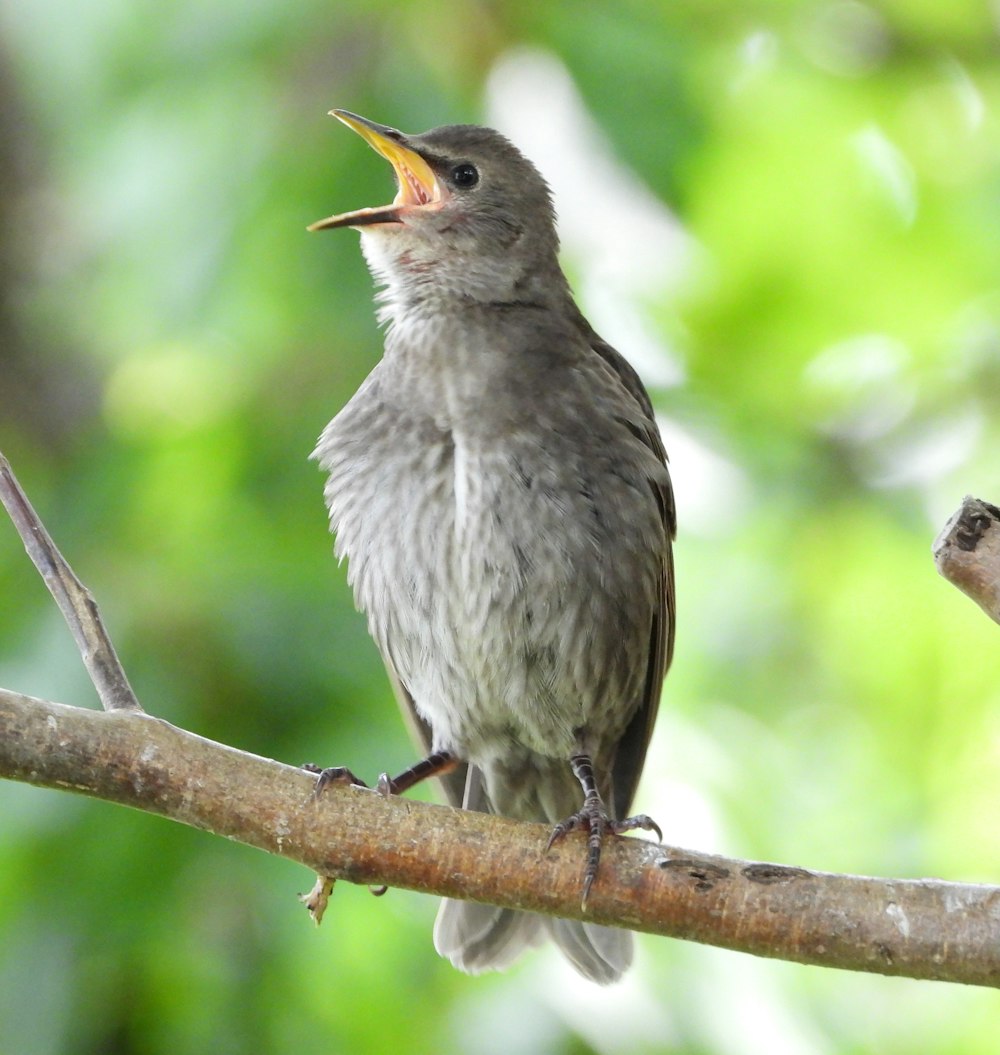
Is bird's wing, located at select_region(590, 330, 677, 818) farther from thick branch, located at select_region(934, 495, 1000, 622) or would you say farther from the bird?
thick branch, located at select_region(934, 495, 1000, 622)

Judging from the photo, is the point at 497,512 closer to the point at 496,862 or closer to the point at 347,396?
the point at 496,862

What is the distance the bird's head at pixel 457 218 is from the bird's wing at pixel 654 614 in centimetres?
32

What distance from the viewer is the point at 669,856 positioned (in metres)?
3.21

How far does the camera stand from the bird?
387 cm

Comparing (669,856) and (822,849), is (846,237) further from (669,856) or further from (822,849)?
(669,856)

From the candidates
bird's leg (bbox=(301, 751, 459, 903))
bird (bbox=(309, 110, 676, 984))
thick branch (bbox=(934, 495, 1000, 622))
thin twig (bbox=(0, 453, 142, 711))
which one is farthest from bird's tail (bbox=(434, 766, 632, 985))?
thick branch (bbox=(934, 495, 1000, 622))

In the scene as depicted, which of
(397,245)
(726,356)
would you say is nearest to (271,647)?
(397,245)

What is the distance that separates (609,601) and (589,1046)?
1064mm

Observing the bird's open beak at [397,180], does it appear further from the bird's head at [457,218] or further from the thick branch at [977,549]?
the thick branch at [977,549]

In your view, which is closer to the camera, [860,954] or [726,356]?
[860,954]

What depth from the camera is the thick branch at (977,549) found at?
116 inches

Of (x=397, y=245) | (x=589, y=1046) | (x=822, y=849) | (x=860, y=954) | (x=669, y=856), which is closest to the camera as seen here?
(x=860, y=954)

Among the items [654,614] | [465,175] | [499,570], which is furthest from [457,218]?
[654,614]

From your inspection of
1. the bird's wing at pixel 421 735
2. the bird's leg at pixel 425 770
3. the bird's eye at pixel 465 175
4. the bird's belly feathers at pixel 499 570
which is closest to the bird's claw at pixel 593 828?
the bird's belly feathers at pixel 499 570
